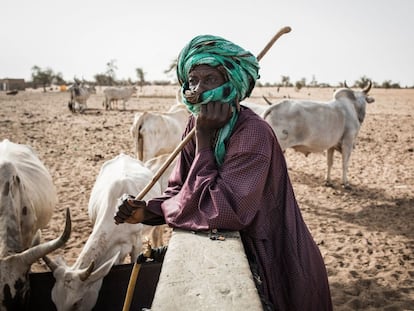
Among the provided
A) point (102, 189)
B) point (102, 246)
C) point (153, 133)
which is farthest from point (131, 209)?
point (153, 133)

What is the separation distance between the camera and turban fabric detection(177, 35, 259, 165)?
1453 millimetres

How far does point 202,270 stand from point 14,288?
1.79m

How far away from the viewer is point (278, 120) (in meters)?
6.27

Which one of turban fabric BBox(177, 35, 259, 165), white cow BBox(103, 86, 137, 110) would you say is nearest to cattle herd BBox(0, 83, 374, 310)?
turban fabric BBox(177, 35, 259, 165)

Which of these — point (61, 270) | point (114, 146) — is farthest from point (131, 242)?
point (114, 146)

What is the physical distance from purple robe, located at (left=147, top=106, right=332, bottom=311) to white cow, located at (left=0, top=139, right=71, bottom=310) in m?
1.12

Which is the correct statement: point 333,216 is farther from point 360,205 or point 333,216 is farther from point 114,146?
point 114,146

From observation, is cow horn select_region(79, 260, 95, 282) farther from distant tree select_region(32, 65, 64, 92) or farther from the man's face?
distant tree select_region(32, 65, 64, 92)

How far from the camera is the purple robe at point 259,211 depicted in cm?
131

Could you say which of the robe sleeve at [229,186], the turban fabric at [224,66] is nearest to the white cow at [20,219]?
the robe sleeve at [229,186]

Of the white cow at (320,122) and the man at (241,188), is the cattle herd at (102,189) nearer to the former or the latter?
the white cow at (320,122)

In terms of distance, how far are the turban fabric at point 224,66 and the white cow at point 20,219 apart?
1.22m

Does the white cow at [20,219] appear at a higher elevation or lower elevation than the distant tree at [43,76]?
lower

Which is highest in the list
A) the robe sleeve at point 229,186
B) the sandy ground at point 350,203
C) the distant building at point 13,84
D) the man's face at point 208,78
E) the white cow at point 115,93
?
the distant building at point 13,84
